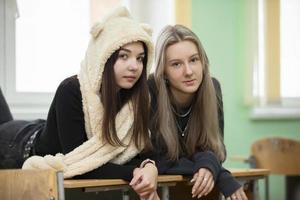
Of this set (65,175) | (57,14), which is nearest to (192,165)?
(65,175)

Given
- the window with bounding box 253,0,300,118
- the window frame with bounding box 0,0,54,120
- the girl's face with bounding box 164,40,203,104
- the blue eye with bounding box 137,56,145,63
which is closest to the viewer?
the blue eye with bounding box 137,56,145,63

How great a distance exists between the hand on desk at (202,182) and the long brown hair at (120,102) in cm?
23

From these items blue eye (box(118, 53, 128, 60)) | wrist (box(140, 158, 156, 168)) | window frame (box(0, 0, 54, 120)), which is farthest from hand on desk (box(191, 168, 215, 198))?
window frame (box(0, 0, 54, 120))

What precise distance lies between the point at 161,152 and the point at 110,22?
53 centimetres

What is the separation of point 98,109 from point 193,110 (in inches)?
16.8

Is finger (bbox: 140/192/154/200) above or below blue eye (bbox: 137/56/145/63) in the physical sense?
below

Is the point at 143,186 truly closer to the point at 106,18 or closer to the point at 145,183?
the point at 145,183

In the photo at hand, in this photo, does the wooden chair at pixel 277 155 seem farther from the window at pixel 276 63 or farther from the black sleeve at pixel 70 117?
the black sleeve at pixel 70 117

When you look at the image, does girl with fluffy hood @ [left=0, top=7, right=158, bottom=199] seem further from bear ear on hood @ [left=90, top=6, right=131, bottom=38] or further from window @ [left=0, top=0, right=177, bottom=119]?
window @ [left=0, top=0, right=177, bottom=119]

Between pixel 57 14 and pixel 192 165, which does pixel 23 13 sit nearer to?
pixel 57 14

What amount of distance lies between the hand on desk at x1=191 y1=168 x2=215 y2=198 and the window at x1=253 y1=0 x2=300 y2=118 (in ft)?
6.20

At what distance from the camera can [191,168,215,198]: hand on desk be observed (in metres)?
1.78

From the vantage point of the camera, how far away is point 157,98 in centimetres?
203

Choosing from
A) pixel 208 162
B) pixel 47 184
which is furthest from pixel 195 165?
pixel 47 184
